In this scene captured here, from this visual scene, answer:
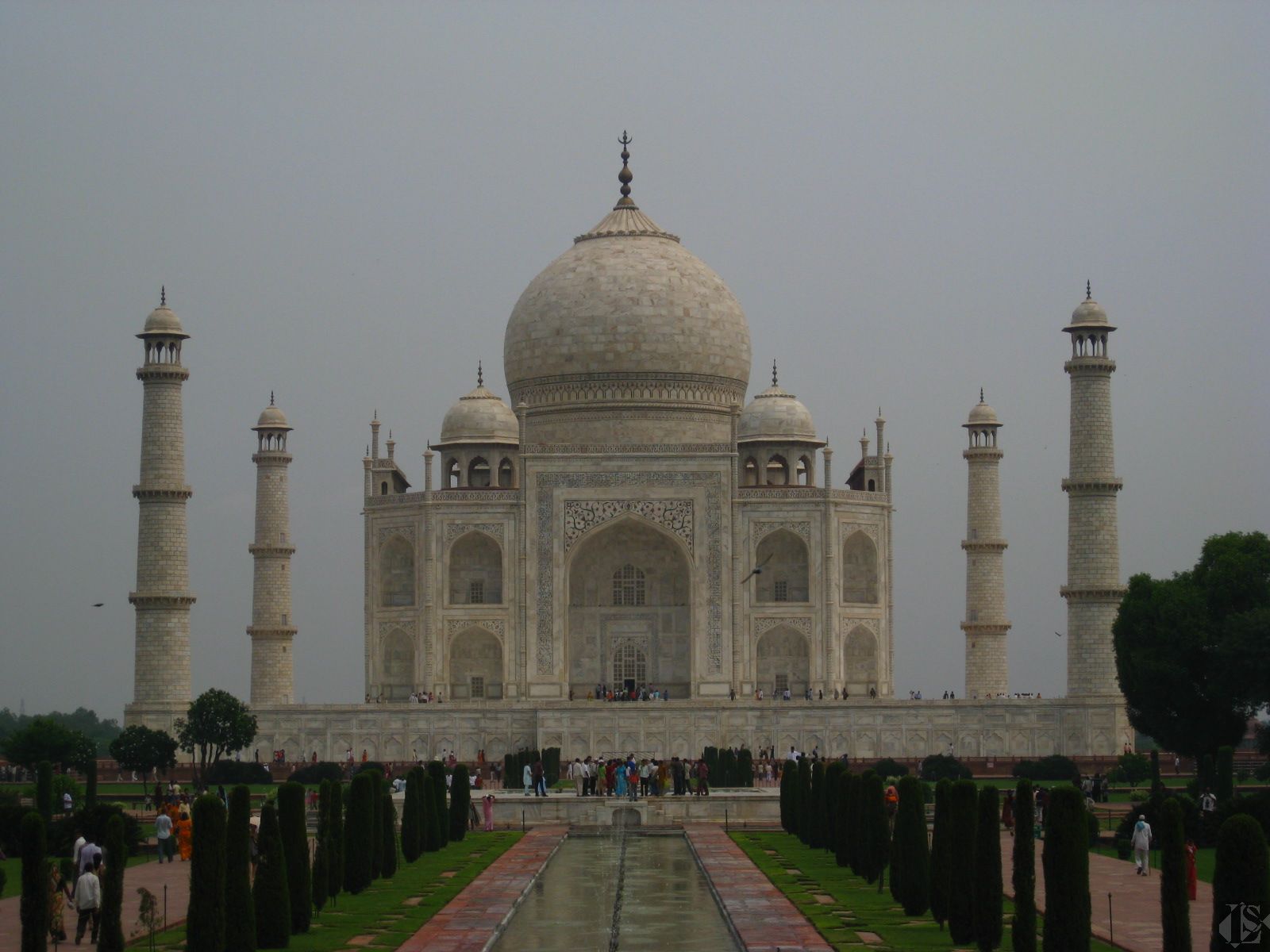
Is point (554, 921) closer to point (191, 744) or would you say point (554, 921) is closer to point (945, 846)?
point (945, 846)

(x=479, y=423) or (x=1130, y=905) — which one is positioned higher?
(x=479, y=423)

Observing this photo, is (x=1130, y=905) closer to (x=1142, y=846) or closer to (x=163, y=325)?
(x=1142, y=846)

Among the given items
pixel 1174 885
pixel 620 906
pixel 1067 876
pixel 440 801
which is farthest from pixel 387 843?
pixel 1174 885

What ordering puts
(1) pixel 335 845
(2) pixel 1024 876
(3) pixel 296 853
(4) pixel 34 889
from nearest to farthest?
1. (4) pixel 34 889
2. (2) pixel 1024 876
3. (3) pixel 296 853
4. (1) pixel 335 845

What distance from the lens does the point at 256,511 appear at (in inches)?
1594

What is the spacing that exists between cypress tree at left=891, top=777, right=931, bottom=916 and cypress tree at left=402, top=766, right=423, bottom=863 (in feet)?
19.2

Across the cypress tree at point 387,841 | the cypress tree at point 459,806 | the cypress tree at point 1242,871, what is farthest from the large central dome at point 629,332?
the cypress tree at point 1242,871

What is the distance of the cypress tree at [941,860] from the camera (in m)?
16.2

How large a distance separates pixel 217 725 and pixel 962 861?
20.2 metres

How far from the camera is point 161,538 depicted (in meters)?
36.2

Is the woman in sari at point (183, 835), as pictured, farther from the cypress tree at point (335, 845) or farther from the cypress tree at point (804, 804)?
the cypress tree at point (804, 804)

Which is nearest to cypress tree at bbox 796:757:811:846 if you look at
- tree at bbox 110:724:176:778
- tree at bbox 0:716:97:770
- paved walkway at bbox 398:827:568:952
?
paved walkway at bbox 398:827:568:952

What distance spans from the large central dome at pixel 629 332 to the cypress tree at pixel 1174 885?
27.8 m

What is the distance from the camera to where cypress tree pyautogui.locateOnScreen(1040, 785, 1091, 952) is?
13656 millimetres
